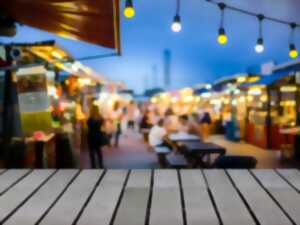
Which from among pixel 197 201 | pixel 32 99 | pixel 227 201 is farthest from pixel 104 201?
pixel 32 99

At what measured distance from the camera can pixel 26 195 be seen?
6.52 feet

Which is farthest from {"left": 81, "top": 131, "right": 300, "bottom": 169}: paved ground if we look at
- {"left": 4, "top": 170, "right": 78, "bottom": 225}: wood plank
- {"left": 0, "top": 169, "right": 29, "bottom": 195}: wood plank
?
{"left": 4, "top": 170, "right": 78, "bottom": 225}: wood plank

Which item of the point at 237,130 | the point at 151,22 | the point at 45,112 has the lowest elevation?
the point at 237,130

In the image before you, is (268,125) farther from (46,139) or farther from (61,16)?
(61,16)

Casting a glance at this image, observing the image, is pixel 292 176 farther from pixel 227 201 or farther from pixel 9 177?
pixel 9 177

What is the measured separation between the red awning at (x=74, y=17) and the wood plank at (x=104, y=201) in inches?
76.1

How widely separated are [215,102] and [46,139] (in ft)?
62.8

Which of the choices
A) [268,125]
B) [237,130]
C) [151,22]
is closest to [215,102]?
[237,130]

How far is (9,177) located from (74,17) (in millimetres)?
2500

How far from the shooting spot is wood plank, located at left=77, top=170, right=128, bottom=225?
159 centimetres

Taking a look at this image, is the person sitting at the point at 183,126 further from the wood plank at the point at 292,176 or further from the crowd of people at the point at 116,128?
the wood plank at the point at 292,176

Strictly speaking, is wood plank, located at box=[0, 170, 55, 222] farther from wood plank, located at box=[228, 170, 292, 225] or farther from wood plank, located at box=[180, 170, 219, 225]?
wood plank, located at box=[228, 170, 292, 225]

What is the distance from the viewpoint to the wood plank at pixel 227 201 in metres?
1.58

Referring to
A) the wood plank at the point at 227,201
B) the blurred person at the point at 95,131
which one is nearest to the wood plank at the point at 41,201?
the wood plank at the point at 227,201
